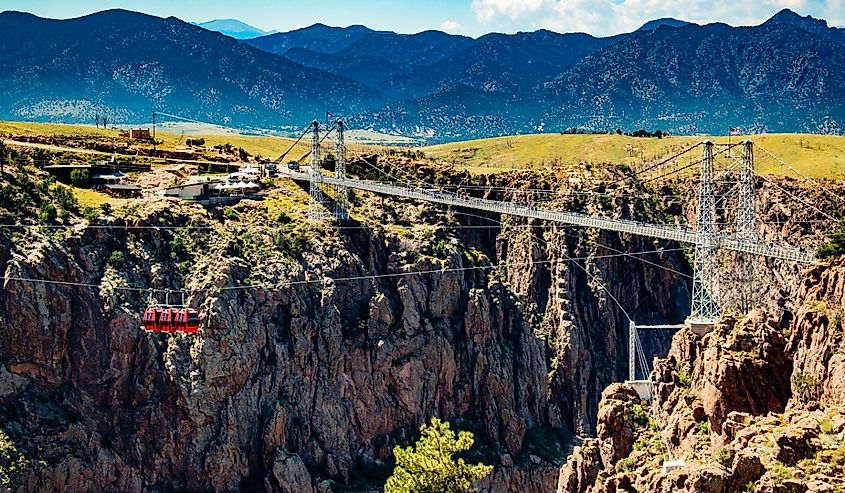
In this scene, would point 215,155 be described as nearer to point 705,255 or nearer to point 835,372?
point 705,255

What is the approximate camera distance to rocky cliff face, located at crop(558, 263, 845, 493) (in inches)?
1391

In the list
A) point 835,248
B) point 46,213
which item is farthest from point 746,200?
point 46,213

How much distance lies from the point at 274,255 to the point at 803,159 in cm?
8706

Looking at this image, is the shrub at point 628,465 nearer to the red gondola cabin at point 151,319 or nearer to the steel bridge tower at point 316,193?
the red gondola cabin at point 151,319

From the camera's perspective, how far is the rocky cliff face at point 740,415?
35.3 m

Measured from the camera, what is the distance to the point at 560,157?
610 feet

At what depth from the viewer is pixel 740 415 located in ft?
143

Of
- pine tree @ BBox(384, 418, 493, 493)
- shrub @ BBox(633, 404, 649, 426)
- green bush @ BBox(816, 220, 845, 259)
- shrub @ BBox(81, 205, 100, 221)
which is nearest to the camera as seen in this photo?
green bush @ BBox(816, 220, 845, 259)

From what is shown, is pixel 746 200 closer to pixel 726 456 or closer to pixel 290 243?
pixel 290 243

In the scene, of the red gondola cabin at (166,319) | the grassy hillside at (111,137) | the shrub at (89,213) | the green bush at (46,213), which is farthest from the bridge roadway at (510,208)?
the red gondola cabin at (166,319)

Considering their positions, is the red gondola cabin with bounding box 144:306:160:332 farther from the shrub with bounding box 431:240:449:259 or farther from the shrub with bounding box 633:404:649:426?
the shrub with bounding box 431:240:449:259

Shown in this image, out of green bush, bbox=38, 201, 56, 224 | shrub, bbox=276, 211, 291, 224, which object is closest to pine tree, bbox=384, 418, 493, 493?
green bush, bbox=38, 201, 56, 224

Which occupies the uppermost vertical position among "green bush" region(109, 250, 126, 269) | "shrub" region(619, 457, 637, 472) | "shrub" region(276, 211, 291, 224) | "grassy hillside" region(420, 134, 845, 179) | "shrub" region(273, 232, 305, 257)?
"grassy hillside" region(420, 134, 845, 179)

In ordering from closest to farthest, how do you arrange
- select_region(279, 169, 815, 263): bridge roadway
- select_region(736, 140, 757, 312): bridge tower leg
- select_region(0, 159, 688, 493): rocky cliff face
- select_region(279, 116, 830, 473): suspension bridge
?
select_region(279, 116, 830, 473): suspension bridge
select_region(736, 140, 757, 312): bridge tower leg
select_region(0, 159, 688, 493): rocky cliff face
select_region(279, 169, 815, 263): bridge roadway
